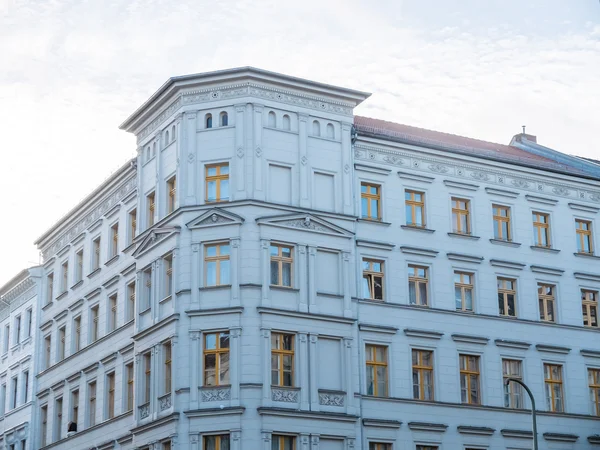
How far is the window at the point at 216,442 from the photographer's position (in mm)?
46469

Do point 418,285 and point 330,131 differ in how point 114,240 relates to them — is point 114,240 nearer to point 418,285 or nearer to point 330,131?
point 330,131

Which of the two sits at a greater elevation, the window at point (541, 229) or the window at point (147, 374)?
the window at point (541, 229)

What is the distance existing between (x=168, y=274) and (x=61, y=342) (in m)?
14.6

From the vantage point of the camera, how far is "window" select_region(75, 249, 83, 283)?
61.8 m

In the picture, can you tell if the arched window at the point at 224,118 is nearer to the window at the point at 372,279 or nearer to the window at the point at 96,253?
the window at the point at 372,279

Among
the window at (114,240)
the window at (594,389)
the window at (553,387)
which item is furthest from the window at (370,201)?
the window at (114,240)

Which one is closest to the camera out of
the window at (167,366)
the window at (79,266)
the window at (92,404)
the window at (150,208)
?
the window at (167,366)

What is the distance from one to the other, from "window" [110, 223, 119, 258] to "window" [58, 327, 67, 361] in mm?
6647

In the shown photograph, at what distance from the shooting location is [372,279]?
51.7m

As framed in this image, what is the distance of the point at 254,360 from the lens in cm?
4706

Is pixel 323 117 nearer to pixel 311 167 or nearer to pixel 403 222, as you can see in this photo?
pixel 311 167

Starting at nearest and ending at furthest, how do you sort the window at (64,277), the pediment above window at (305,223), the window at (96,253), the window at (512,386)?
the pediment above window at (305,223) < the window at (512,386) < the window at (96,253) < the window at (64,277)

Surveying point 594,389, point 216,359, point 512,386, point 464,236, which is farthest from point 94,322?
point 594,389

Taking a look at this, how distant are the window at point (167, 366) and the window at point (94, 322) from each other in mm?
9809
